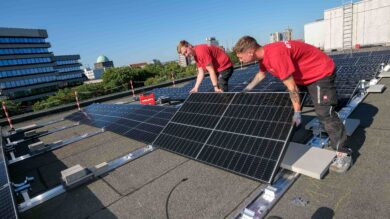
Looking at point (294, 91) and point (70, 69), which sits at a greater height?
point (70, 69)

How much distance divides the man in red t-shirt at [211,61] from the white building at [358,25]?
27012 mm

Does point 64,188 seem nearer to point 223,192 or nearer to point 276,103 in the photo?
point 223,192

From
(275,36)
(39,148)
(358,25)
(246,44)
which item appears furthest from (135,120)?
(275,36)

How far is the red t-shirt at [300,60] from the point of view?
3305mm

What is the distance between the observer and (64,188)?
4035mm

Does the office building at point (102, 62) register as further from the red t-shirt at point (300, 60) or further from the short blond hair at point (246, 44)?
the red t-shirt at point (300, 60)

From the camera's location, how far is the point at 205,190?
11.1 ft

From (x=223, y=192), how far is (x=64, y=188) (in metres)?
2.90

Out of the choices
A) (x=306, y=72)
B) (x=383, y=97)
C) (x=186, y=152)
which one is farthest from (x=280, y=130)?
(x=383, y=97)

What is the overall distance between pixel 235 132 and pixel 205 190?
1.26 m

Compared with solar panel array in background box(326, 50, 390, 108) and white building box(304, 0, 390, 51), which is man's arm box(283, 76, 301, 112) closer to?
solar panel array in background box(326, 50, 390, 108)

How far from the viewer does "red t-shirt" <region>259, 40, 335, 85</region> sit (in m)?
3.30

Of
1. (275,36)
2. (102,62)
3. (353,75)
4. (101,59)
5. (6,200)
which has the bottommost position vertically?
(6,200)

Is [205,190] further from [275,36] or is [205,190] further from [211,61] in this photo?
[275,36]
